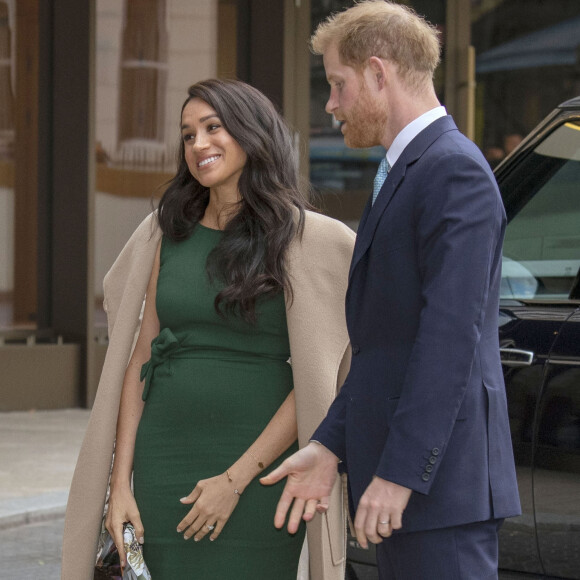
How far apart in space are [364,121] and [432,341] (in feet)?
1.71

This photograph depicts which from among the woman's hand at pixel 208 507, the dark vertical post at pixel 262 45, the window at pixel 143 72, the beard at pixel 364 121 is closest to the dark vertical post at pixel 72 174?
the window at pixel 143 72

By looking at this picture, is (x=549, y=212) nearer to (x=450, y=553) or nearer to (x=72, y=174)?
(x=450, y=553)

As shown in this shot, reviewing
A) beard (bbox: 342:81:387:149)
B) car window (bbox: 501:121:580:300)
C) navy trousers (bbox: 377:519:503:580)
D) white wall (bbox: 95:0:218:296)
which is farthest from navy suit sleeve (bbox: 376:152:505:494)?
white wall (bbox: 95:0:218:296)

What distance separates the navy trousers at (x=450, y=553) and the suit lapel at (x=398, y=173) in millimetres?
554

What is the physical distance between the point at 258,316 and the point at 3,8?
858cm

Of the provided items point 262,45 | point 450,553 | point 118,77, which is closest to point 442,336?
point 450,553

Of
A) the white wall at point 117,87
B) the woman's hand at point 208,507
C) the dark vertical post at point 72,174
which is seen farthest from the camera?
the white wall at point 117,87

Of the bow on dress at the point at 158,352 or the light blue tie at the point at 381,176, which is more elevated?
the light blue tie at the point at 381,176

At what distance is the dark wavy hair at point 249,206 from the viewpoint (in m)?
3.16

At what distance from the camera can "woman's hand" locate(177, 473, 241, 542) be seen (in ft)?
10.0

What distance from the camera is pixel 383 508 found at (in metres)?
2.22

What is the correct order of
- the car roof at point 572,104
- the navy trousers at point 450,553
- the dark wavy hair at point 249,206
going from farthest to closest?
1. the car roof at point 572,104
2. the dark wavy hair at point 249,206
3. the navy trousers at point 450,553

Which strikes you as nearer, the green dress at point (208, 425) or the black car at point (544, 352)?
the green dress at point (208, 425)

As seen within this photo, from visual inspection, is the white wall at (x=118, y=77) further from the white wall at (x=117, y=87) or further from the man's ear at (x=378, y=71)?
the man's ear at (x=378, y=71)
